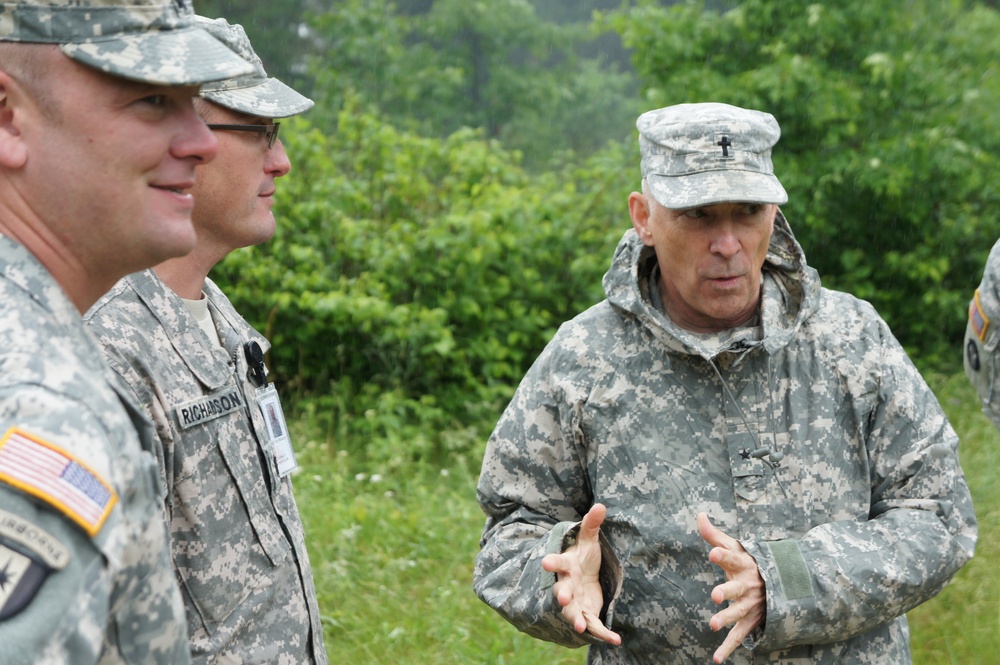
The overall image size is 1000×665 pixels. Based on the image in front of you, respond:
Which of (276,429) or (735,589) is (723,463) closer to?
(735,589)

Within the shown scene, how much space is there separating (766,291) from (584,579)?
0.76 metres

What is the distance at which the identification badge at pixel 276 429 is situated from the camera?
2.32 meters

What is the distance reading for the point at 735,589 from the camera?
210 centimetres

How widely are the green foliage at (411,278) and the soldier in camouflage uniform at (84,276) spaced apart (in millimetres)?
4729

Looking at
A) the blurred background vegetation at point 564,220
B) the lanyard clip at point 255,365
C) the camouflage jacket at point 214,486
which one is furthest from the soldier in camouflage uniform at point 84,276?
the blurred background vegetation at point 564,220

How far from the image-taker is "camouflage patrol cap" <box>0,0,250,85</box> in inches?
49.7

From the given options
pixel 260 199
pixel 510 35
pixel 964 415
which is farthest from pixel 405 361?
pixel 510 35

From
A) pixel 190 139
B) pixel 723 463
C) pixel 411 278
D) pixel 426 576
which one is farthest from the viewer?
pixel 411 278

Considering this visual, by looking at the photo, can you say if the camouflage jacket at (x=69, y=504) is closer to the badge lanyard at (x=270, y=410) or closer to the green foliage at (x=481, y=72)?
the badge lanyard at (x=270, y=410)

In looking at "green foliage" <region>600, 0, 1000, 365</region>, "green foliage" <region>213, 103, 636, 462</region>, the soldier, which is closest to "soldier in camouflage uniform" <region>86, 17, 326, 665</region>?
the soldier

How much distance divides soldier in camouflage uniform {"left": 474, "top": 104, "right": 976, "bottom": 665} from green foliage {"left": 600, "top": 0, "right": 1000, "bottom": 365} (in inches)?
187

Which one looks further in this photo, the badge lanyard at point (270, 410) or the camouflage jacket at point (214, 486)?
the badge lanyard at point (270, 410)

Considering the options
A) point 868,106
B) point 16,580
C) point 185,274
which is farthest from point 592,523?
point 868,106

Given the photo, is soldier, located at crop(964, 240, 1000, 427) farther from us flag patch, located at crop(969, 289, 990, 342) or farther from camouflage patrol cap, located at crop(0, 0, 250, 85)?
camouflage patrol cap, located at crop(0, 0, 250, 85)
